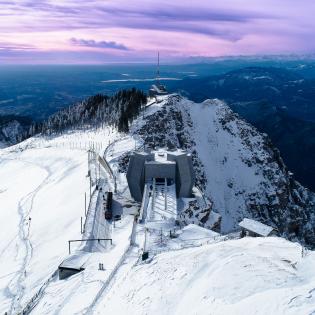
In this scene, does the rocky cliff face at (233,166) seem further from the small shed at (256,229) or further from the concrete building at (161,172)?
the small shed at (256,229)

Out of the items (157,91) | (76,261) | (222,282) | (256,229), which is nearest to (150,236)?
(76,261)

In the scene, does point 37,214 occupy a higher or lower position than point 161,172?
lower

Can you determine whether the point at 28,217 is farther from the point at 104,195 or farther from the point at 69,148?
the point at 69,148

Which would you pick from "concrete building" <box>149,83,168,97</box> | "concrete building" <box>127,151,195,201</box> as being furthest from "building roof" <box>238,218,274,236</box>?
"concrete building" <box>149,83,168,97</box>

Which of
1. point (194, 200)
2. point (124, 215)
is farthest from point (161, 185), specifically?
point (124, 215)

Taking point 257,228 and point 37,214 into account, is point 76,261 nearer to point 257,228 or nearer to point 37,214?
point 257,228

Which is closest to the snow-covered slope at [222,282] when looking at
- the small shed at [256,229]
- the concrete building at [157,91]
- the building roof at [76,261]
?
the small shed at [256,229]
